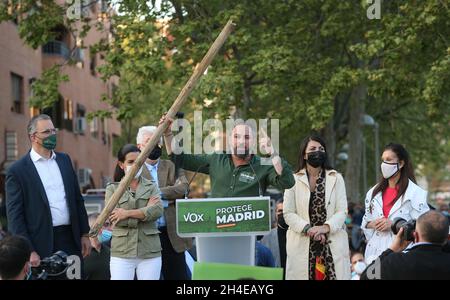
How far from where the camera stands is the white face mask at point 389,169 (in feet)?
30.1

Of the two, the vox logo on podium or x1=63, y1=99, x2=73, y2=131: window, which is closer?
the vox logo on podium

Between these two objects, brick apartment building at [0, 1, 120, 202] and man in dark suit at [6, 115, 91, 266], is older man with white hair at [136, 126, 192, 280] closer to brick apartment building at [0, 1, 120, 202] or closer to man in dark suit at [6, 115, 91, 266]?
man in dark suit at [6, 115, 91, 266]

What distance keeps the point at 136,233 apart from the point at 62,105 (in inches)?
1245

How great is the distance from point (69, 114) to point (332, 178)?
108 feet

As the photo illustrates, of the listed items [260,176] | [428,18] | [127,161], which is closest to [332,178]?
[260,176]

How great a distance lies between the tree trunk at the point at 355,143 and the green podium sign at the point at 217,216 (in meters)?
23.3

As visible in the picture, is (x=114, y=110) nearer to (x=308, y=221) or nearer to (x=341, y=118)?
(x=341, y=118)

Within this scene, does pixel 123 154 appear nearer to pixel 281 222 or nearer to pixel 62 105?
pixel 281 222

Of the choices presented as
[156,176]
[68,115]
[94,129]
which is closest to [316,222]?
[156,176]

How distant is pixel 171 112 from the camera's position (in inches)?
297

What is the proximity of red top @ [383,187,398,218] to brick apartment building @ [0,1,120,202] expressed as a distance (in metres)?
16.7

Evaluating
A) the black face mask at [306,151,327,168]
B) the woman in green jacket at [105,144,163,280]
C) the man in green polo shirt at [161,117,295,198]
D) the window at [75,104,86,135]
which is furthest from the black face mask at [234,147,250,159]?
the window at [75,104,86,135]

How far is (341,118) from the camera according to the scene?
33.2 metres

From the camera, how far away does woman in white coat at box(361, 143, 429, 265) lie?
8945 mm
